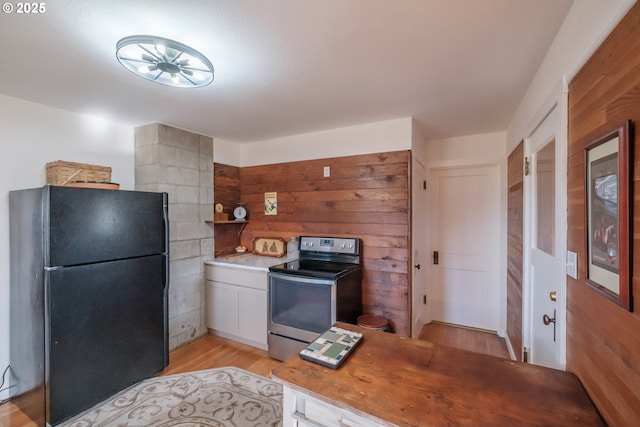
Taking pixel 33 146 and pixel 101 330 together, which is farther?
pixel 33 146

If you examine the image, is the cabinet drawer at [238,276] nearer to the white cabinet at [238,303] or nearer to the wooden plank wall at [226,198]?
the white cabinet at [238,303]

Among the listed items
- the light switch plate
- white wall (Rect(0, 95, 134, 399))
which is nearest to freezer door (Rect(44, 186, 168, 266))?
white wall (Rect(0, 95, 134, 399))

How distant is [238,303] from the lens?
9.57 ft

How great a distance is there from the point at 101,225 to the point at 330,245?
194 centimetres

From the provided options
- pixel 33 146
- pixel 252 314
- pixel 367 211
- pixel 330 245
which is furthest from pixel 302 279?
pixel 33 146

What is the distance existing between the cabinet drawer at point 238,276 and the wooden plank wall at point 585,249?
2281 millimetres

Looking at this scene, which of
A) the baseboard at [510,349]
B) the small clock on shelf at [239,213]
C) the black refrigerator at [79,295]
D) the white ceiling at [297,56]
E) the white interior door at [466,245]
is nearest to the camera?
the white ceiling at [297,56]

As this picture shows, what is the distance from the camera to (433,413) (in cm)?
84

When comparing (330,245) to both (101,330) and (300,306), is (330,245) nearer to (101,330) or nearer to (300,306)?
(300,306)

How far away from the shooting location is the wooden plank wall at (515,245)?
224 centimetres

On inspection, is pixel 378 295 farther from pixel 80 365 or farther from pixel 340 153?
pixel 80 365

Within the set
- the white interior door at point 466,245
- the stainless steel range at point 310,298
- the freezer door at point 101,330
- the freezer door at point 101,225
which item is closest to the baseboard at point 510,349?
the white interior door at point 466,245

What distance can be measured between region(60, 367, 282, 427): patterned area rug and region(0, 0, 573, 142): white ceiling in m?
2.30

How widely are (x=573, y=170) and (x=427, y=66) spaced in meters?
0.99
